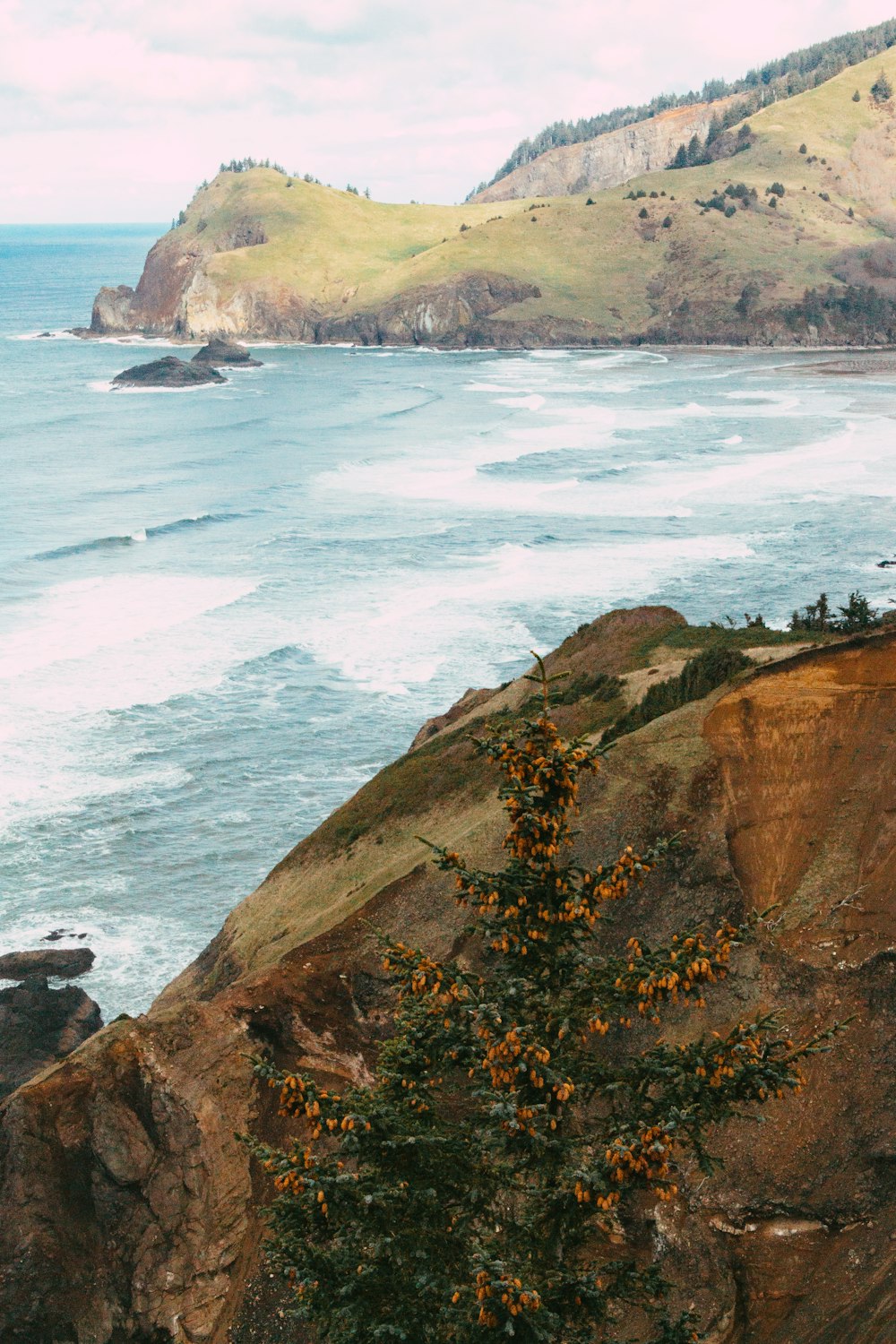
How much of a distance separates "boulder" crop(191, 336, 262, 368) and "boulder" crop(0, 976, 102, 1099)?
136 meters

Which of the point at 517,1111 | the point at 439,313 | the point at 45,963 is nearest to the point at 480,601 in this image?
the point at 45,963

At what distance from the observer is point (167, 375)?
141 metres

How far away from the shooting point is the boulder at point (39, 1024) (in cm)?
2736

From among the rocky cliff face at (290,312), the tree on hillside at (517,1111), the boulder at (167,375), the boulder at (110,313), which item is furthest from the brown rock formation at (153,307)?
the tree on hillside at (517,1111)

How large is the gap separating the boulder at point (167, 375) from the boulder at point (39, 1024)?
116909 millimetres

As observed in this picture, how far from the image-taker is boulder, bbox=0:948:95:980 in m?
30.0

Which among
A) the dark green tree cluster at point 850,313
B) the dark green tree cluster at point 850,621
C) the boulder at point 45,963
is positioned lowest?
the boulder at point 45,963

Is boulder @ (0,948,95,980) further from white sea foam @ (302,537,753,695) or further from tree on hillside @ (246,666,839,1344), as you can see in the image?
tree on hillside @ (246,666,839,1344)

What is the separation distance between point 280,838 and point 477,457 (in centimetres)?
5976

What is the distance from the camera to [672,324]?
17200cm

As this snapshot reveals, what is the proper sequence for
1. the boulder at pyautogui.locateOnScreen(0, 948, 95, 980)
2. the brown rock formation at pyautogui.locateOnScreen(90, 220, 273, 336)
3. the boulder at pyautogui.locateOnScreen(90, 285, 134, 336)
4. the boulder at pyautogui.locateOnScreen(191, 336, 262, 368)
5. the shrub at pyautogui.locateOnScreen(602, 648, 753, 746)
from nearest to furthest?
the shrub at pyautogui.locateOnScreen(602, 648, 753, 746) → the boulder at pyautogui.locateOnScreen(0, 948, 95, 980) → the boulder at pyautogui.locateOnScreen(191, 336, 262, 368) → the boulder at pyautogui.locateOnScreen(90, 285, 134, 336) → the brown rock formation at pyautogui.locateOnScreen(90, 220, 273, 336)

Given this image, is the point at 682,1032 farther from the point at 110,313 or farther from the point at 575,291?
the point at 110,313

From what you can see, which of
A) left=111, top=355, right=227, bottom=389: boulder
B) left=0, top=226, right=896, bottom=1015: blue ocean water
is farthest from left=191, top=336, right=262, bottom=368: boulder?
left=0, top=226, right=896, bottom=1015: blue ocean water

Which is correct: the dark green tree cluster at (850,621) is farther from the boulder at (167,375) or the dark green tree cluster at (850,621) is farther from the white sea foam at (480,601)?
the boulder at (167,375)
